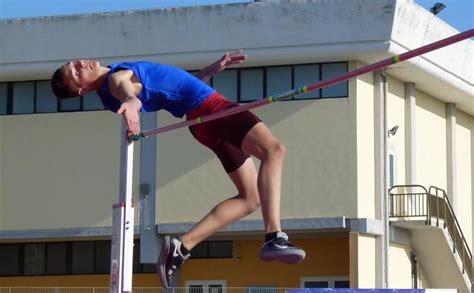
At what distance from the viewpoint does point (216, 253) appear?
35.3m

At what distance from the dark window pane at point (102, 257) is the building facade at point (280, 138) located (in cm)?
4

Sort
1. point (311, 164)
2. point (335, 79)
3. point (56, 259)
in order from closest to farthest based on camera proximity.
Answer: point (335, 79), point (311, 164), point (56, 259)

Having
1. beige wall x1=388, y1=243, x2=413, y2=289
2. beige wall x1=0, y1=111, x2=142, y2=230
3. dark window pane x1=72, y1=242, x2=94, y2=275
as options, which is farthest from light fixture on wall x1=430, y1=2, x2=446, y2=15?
dark window pane x1=72, y1=242, x2=94, y2=275

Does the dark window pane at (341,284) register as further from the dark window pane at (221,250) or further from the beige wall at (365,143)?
the dark window pane at (221,250)

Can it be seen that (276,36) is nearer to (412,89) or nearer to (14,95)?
(412,89)

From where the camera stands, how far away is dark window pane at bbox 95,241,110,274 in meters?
35.8

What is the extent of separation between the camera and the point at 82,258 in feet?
119

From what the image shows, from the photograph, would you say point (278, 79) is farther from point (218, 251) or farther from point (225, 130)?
point (225, 130)

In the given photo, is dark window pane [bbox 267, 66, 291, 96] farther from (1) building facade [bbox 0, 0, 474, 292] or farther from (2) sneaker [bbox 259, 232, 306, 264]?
(2) sneaker [bbox 259, 232, 306, 264]

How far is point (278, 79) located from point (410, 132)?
4531 millimetres

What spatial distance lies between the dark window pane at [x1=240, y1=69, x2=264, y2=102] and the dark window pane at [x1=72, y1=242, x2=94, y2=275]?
7292 mm

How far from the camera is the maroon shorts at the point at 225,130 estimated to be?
8.91m

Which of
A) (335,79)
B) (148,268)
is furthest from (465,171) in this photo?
(335,79)

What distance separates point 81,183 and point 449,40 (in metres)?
26.8
